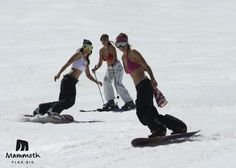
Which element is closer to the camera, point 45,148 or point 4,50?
point 45,148

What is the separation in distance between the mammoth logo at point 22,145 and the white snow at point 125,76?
0.39 ft

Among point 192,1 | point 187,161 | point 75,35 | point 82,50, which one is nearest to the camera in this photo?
point 187,161

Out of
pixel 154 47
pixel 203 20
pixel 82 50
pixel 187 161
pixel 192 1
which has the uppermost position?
pixel 192 1

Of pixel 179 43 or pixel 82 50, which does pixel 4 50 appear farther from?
pixel 82 50

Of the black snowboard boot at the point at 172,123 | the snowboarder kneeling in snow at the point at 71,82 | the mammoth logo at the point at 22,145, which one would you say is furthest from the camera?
the snowboarder kneeling in snow at the point at 71,82

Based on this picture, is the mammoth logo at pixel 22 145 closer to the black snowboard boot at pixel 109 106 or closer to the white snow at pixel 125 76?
the white snow at pixel 125 76

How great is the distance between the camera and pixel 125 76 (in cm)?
1900

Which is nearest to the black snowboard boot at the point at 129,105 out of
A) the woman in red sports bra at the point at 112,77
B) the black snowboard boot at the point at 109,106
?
the woman in red sports bra at the point at 112,77

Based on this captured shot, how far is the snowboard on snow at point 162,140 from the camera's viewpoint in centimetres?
886

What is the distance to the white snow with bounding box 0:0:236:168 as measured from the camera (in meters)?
8.41

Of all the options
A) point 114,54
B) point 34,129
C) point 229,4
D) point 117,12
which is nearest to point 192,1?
point 229,4

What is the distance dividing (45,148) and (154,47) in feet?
52.3

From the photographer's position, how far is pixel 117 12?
34625 mm

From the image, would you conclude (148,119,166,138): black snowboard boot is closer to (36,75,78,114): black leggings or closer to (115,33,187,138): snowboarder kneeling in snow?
(115,33,187,138): snowboarder kneeling in snow
